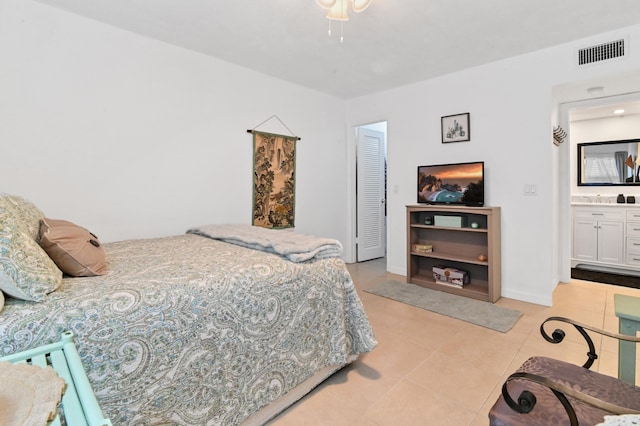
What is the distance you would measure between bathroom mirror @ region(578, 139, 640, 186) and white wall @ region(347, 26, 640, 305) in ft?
5.59

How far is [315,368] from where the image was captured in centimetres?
177

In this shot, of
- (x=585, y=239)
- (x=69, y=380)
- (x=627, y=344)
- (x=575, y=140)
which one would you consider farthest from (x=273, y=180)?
(x=575, y=140)

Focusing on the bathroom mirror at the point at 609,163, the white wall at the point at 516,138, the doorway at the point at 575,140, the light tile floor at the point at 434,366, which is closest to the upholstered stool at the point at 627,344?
the light tile floor at the point at 434,366

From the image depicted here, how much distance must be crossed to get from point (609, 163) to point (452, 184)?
2821 millimetres

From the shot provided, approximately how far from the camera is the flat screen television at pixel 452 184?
3365 mm

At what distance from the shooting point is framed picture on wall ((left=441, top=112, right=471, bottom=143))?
357 centimetres

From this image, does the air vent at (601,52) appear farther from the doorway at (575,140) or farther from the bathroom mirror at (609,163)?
the bathroom mirror at (609,163)

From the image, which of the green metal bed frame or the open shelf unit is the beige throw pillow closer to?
the green metal bed frame

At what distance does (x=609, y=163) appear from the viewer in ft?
14.6

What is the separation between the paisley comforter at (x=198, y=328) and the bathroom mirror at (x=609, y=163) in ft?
15.6

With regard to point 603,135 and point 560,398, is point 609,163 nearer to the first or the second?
point 603,135

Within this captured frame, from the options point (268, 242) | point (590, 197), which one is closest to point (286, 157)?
point (268, 242)

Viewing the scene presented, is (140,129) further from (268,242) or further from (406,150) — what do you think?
(406,150)

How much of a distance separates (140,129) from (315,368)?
98.4 inches
